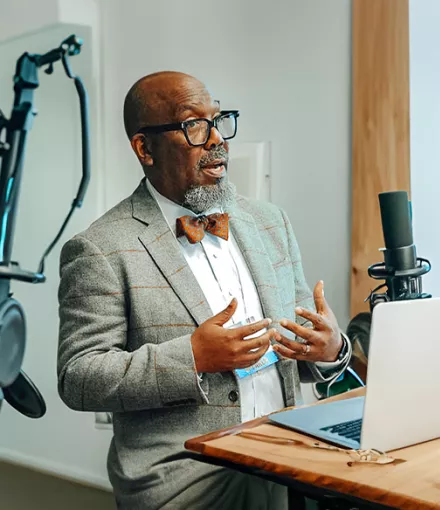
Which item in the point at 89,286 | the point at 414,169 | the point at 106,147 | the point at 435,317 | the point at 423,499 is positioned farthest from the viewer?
the point at 106,147

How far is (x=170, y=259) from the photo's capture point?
1.69 m

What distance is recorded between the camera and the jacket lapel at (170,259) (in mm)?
1649

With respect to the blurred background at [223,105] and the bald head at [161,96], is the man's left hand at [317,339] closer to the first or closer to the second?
the bald head at [161,96]

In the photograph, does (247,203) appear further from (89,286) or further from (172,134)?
(89,286)

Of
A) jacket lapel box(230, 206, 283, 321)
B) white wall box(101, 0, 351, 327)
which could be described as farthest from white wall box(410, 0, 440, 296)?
jacket lapel box(230, 206, 283, 321)

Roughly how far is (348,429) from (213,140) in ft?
2.72

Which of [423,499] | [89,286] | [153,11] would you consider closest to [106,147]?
[153,11]

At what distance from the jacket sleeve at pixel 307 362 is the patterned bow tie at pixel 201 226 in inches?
9.4

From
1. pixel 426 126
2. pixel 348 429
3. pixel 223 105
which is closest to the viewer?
pixel 348 429

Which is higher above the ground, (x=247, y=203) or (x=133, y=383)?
(x=247, y=203)

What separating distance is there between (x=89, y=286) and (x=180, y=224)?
29 centimetres

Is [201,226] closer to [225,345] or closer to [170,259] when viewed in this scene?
[170,259]

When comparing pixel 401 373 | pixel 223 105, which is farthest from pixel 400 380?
pixel 223 105

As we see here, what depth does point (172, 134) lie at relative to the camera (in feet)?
5.85
